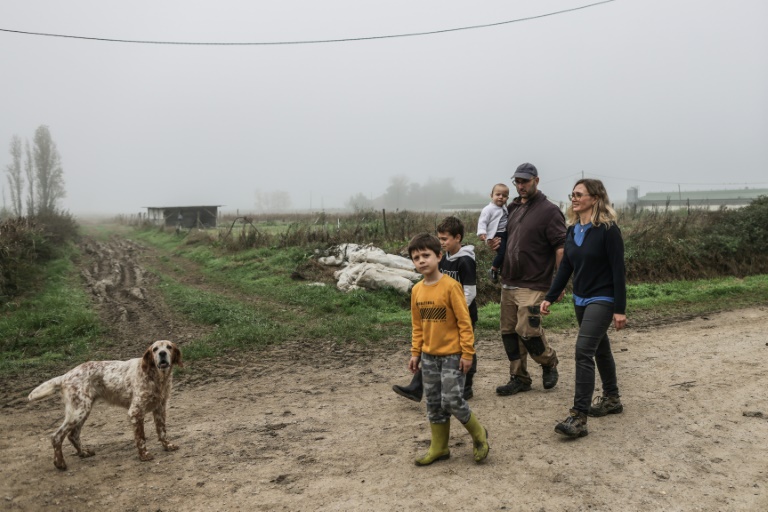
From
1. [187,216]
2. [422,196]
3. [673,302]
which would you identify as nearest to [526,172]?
[673,302]

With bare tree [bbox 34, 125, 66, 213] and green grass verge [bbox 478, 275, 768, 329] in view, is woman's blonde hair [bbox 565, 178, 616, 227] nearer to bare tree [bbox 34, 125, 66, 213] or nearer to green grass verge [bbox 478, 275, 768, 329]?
green grass verge [bbox 478, 275, 768, 329]

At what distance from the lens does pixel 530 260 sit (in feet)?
17.2

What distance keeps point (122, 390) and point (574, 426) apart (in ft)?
12.1

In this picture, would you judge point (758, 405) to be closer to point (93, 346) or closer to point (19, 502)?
point (19, 502)

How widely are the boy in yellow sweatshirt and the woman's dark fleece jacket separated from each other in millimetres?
1218

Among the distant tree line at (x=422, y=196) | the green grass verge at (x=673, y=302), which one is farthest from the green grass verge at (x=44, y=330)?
the distant tree line at (x=422, y=196)

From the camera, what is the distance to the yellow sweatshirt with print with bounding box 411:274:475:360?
150 inches

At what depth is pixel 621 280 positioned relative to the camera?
13.8 ft

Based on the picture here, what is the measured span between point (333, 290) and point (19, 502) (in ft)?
29.5

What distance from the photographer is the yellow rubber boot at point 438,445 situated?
3.94 m

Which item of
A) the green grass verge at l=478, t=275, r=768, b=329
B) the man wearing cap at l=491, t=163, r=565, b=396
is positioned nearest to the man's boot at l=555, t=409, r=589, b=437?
the man wearing cap at l=491, t=163, r=565, b=396

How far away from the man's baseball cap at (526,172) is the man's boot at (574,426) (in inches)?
86.0

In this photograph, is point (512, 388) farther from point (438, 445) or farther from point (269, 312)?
point (269, 312)

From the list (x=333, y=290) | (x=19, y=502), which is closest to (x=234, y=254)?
(x=333, y=290)
